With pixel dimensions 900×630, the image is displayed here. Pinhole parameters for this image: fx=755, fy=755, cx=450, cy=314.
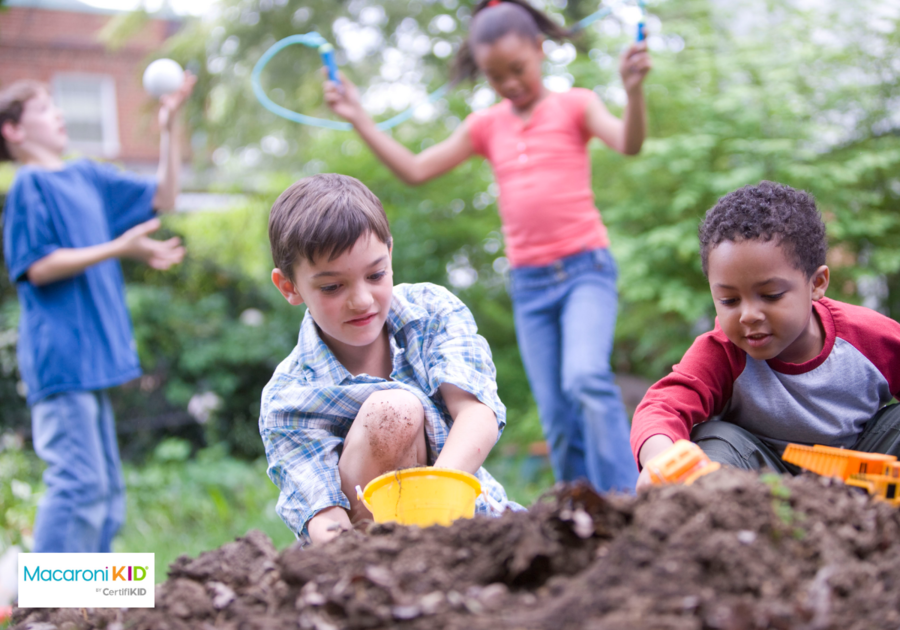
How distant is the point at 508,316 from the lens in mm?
5320

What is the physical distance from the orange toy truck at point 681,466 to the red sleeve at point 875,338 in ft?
2.48

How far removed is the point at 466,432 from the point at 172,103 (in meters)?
2.52

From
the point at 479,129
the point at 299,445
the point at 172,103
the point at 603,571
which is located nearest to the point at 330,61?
the point at 479,129

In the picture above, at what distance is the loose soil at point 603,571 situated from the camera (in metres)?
0.98

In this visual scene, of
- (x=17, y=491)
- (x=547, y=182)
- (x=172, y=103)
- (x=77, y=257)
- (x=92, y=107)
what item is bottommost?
(x=17, y=491)

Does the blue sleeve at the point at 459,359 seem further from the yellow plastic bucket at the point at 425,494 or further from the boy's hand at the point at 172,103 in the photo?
the boy's hand at the point at 172,103

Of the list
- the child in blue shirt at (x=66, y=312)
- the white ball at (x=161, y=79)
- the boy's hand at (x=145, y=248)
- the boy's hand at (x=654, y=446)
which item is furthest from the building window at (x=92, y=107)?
the boy's hand at (x=654, y=446)

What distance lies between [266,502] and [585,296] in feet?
8.35

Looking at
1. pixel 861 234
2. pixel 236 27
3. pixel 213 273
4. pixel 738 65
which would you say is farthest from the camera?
pixel 236 27

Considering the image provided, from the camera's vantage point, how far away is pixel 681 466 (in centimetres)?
139

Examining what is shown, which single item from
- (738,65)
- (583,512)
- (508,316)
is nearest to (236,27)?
(508,316)

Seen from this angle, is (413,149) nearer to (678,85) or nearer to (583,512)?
(678,85)

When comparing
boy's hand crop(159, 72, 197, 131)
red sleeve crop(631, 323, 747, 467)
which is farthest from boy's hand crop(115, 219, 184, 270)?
red sleeve crop(631, 323, 747, 467)

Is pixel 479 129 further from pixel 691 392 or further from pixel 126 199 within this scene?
pixel 691 392
